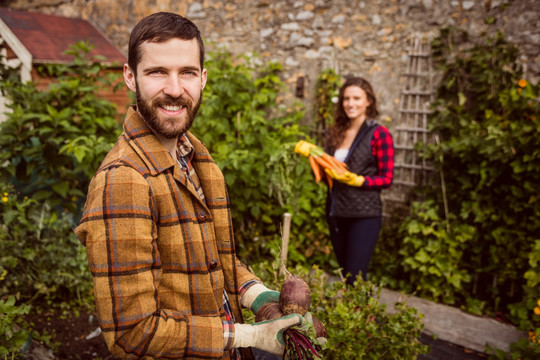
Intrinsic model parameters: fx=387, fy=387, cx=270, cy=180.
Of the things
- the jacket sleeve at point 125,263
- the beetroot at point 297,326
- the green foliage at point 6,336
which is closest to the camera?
the jacket sleeve at point 125,263

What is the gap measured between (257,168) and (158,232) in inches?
102

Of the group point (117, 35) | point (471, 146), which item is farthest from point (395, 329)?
point (117, 35)

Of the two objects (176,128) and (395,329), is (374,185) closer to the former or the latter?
(395,329)

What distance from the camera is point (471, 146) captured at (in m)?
3.64

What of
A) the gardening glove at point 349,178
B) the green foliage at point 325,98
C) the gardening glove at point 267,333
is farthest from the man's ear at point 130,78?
the green foliage at point 325,98

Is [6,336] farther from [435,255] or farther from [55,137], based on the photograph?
[435,255]

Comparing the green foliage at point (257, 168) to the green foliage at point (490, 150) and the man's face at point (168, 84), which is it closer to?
the green foliage at point (490, 150)

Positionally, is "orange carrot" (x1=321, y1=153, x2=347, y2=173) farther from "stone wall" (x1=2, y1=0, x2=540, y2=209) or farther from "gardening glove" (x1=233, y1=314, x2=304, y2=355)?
"gardening glove" (x1=233, y1=314, x2=304, y2=355)

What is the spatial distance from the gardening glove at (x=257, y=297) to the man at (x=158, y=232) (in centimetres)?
15

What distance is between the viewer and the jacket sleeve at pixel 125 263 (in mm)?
1038

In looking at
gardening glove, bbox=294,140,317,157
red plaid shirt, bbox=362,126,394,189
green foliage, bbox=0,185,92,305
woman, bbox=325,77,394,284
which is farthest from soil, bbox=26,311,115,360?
red plaid shirt, bbox=362,126,394,189

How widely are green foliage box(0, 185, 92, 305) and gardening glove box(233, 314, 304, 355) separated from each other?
7.96 feet

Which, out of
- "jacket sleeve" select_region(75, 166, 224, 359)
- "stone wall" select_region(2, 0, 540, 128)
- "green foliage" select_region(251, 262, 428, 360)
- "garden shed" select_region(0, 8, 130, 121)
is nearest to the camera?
"jacket sleeve" select_region(75, 166, 224, 359)

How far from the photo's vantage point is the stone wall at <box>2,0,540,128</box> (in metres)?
3.83
